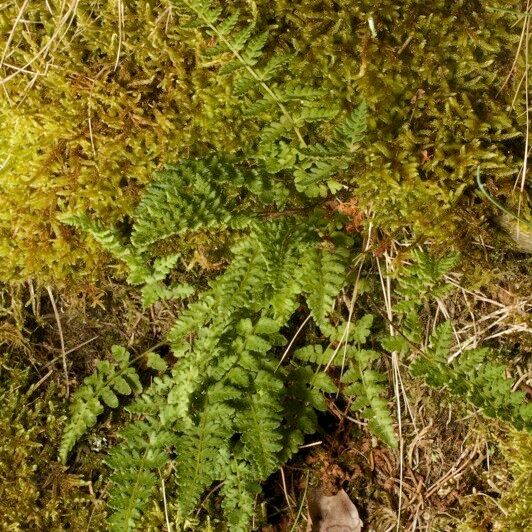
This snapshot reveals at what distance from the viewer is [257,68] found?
2.91m

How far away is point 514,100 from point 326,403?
1939 mm

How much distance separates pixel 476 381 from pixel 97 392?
2041 mm

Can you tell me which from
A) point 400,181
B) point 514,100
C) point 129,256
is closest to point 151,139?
point 129,256

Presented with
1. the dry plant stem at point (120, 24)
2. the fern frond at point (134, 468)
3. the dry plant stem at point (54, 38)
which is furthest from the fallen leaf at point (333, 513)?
the dry plant stem at point (54, 38)

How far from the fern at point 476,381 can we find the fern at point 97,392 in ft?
5.23

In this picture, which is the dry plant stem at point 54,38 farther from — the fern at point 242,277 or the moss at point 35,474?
the moss at point 35,474

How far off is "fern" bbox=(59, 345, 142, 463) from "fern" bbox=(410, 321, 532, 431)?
62.7 inches

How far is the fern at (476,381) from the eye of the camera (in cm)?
283

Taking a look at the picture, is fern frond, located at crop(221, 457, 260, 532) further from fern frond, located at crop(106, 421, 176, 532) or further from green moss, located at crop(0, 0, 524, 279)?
green moss, located at crop(0, 0, 524, 279)

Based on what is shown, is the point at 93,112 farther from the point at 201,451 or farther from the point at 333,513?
the point at 333,513

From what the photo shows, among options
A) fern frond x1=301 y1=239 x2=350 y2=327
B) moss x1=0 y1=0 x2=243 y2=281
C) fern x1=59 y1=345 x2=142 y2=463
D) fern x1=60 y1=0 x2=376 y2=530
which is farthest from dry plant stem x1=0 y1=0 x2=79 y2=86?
fern frond x1=301 y1=239 x2=350 y2=327

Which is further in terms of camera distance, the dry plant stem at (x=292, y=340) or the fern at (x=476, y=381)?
the dry plant stem at (x=292, y=340)

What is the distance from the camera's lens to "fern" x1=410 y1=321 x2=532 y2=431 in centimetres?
283

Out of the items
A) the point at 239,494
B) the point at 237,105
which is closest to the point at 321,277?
the point at 237,105
